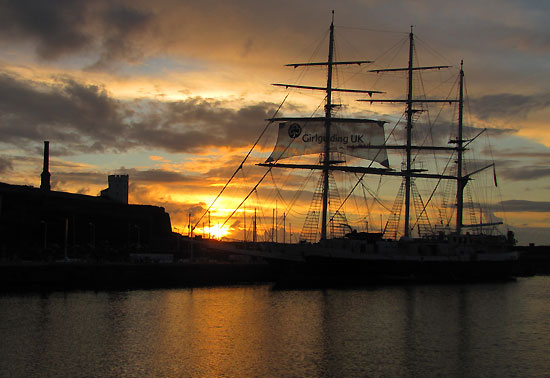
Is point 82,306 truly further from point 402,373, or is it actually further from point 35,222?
point 35,222

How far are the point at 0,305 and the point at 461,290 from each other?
43470 millimetres

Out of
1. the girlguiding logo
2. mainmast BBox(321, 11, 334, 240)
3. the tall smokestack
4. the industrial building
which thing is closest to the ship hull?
mainmast BBox(321, 11, 334, 240)

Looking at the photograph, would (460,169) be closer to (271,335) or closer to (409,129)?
(409,129)

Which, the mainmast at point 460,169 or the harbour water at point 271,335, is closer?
the harbour water at point 271,335

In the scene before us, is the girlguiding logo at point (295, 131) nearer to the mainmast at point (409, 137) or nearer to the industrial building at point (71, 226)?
the mainmast at point (409, 137)

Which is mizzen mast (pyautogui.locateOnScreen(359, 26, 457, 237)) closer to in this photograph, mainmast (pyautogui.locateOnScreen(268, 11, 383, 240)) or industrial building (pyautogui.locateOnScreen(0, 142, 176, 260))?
mainmast (pyautogui.locateOnScreen(268, 11, 383, 240))

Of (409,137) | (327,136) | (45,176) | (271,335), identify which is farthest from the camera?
(45,176)

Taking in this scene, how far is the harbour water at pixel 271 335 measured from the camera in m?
30.6

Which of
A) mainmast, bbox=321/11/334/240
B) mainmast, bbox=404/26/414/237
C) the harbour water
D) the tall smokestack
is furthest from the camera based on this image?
the tall smokestack

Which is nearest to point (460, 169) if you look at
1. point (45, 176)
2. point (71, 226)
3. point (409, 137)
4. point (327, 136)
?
point (409, 137)

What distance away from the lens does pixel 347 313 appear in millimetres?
47375

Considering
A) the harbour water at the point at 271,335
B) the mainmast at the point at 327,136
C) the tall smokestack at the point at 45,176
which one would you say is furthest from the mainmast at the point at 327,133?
the tall smokestack at the point at 45,176

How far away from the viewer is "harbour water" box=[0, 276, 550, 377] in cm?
3061

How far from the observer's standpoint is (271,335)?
38.7 m
